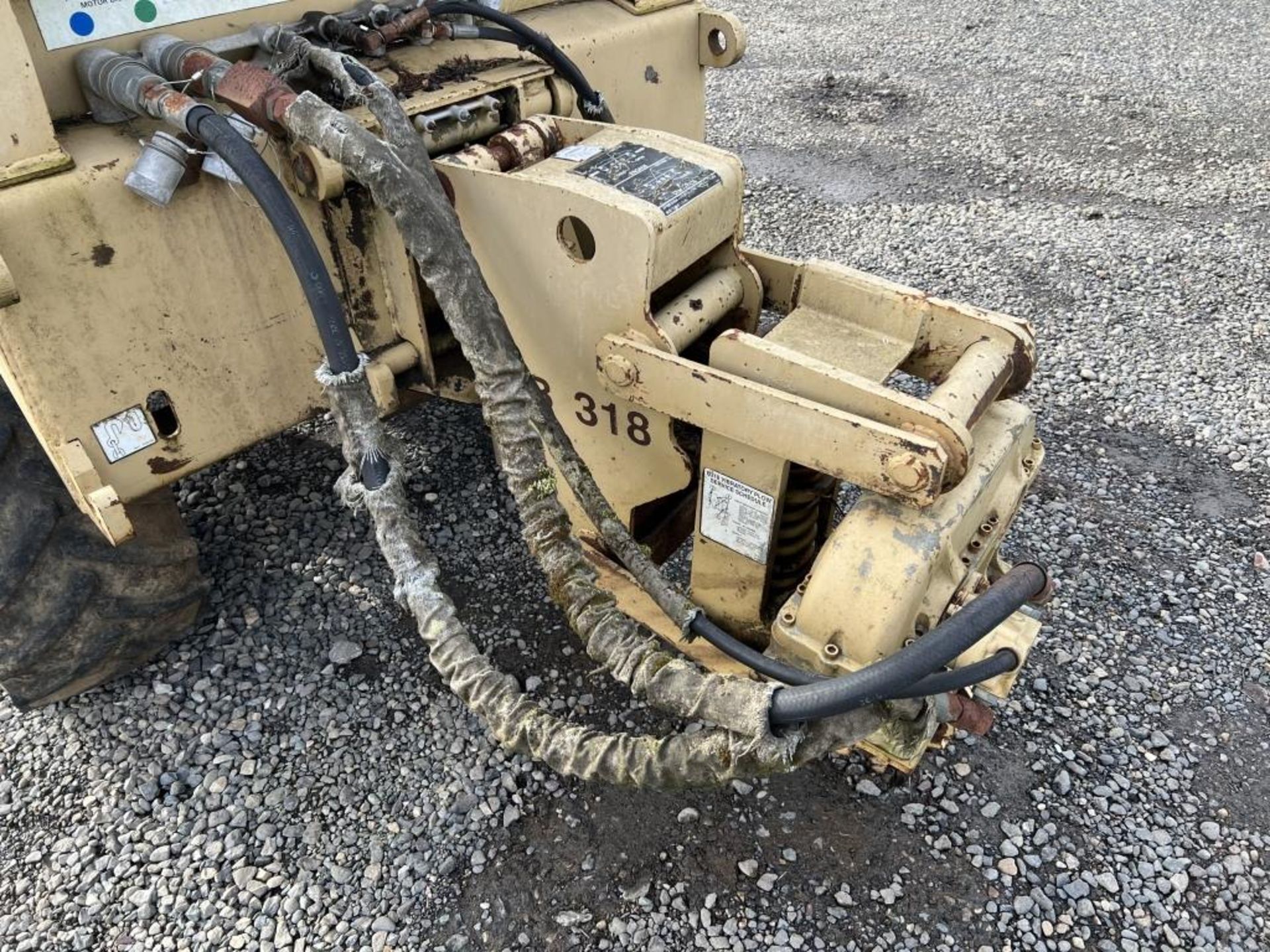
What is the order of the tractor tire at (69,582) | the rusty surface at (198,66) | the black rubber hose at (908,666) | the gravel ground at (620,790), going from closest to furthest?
the black rubber hose at (908,666)
the rusty surface at (198,66)
the gravel ground at (620,790)
the tractor tire at (69,582)

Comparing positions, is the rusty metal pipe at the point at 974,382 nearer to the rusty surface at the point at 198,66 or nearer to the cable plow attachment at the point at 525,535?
the cable plow attachment at the point at 525,535

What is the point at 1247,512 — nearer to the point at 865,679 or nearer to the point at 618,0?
the point at 865,679

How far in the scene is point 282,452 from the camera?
11.0 ft

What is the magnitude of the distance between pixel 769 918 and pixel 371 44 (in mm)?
→ 2151

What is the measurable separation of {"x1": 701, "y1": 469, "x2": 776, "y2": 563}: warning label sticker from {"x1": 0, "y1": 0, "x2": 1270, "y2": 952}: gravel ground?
68 centimetres

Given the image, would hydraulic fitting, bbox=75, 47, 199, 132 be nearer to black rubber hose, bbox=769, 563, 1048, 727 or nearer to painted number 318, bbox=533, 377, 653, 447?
painted number 318, bbox=533, 377, 653, 447

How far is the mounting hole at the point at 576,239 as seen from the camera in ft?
6.37

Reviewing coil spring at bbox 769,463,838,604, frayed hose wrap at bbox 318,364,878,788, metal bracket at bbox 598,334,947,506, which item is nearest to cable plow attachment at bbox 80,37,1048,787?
frayed hose wrap at bbox 318,364,878,788

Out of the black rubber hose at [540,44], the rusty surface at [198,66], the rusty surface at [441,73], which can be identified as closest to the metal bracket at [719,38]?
the black rubber hose at [540,44]

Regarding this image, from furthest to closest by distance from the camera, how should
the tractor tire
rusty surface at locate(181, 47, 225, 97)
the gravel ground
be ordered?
the tractor tire < the gravel ground < rusty surface at locate(181, 47, 225, 97)

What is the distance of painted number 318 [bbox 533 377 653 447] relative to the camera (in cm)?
212

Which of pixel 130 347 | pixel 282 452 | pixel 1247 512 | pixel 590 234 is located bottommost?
pixel 1247 512

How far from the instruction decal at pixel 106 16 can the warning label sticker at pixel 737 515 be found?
1.47 m

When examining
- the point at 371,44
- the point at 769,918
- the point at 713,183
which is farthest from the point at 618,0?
the point at 769,918
